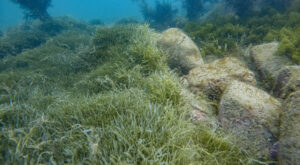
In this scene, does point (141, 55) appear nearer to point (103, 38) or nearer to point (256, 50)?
point (103, 38)

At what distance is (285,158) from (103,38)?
6.08 meters

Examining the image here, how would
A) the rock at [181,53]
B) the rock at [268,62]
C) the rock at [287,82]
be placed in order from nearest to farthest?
the rock at [287,82] < the rock at [268,62] < the rock at [181,53]

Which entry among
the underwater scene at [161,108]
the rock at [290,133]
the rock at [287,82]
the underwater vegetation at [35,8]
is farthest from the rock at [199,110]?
the underwater vegetation at [35,8]

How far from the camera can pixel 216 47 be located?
5527 mm

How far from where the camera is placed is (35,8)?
1448 cm

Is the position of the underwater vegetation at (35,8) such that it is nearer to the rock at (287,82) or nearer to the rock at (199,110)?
the rock at (199,110)

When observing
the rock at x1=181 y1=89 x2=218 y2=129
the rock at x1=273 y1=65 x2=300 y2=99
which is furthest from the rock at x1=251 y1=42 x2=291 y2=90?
the rock at x1=181 y1=89 x2=218 y2=129

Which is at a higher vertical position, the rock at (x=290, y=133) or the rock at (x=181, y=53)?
the rock at (x=181, y=53)

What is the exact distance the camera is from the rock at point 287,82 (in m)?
2.79

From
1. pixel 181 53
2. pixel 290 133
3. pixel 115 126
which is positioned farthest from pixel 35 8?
pixel 290 133

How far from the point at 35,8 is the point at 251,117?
61.3 ft

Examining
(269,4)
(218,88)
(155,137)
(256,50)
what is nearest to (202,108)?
(218,88)

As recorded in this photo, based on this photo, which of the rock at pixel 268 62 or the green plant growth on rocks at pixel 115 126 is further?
the rock at pixel 268 62

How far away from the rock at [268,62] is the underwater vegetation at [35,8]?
57.2ft
